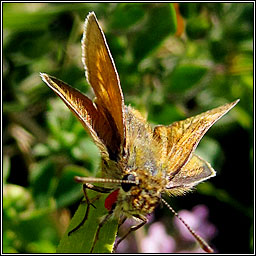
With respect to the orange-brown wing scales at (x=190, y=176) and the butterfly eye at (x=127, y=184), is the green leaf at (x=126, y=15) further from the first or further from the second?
the butterfly eye at (x=127, y=184)

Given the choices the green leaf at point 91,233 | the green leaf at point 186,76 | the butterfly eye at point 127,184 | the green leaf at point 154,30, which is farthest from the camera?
the green leaf at point 186,76

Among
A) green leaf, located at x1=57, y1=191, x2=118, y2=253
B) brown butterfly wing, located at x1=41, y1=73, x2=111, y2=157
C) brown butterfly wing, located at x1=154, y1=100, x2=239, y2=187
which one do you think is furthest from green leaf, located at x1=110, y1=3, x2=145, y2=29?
green leaf, located at x1=57, y1=191, x2=118, y2=253

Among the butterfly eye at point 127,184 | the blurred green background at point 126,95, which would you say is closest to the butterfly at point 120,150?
the butterfly eye at point 127,184

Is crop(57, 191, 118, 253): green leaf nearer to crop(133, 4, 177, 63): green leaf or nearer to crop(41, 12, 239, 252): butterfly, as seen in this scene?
crop(41, 12, 239, 252): butterfly

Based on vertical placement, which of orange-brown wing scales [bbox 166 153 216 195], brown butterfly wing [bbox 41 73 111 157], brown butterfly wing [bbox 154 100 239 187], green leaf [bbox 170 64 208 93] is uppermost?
green leaf [bbox 170 64 208 93]

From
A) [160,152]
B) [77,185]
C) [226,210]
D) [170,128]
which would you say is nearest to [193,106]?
[226,210]

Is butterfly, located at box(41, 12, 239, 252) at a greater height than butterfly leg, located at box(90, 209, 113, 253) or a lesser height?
greater

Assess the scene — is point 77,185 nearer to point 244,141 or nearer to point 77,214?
point 77,214
